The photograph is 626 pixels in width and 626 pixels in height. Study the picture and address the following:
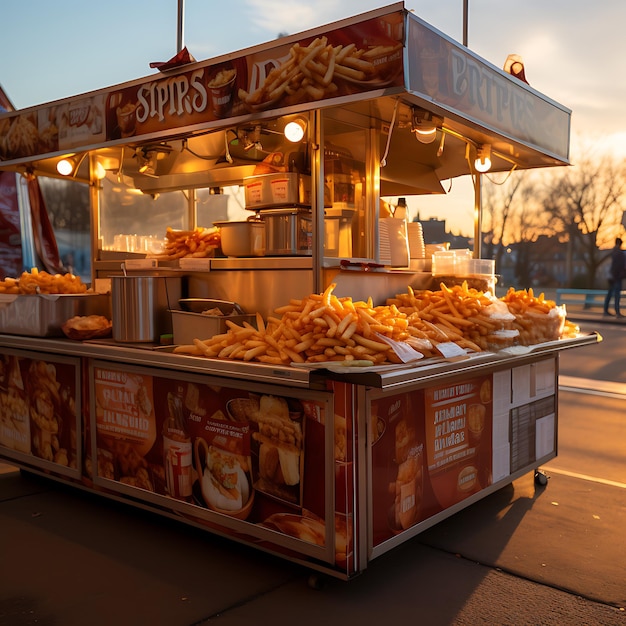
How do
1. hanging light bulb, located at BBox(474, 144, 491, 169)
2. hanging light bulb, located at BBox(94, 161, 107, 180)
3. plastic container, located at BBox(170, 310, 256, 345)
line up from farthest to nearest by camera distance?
hanging light bulb, located at BBox(94, 161, 107, 180) < hanging light bulb, located at BBox(474, 144, 491, 169) < plastic container, located at BBox(170, 310, 256, 345)

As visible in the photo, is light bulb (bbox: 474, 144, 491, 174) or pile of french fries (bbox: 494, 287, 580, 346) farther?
light bulb (bbox: 474, 144, 491, 174)

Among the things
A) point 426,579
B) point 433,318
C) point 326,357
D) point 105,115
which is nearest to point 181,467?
point 326,357

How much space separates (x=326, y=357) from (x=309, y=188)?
1709 millimetres

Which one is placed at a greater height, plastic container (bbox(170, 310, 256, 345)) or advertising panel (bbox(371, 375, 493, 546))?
plastic container (bbox(170, 310, 256, 345))

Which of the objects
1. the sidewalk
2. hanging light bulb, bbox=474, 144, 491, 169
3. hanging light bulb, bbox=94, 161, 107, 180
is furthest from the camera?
hanging light bulb, bbox=94, 161, 107, 180

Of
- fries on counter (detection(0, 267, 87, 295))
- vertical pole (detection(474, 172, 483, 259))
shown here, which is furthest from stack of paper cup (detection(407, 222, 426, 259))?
fries on counter (detection(0, 267, 87, 295))

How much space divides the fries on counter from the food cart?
6.4 inches

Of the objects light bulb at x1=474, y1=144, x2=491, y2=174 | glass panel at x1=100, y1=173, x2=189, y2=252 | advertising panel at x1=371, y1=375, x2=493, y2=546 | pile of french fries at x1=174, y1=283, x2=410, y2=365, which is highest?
light bulb at x1=474, y1=144, x2=491, y2=174

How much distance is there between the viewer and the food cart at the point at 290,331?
3.27 metres

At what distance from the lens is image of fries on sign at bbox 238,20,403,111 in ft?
10.8

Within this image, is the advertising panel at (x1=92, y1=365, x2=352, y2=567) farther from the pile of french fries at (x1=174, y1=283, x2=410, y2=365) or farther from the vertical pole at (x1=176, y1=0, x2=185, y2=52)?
the vertical pole at (x1=176, y1=0, x2=185, y2=52)

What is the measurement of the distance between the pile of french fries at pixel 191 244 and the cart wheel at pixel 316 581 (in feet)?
8.53

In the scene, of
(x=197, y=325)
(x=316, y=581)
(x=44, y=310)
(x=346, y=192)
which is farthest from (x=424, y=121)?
(x=44, y=310)

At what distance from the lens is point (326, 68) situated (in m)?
3.51
